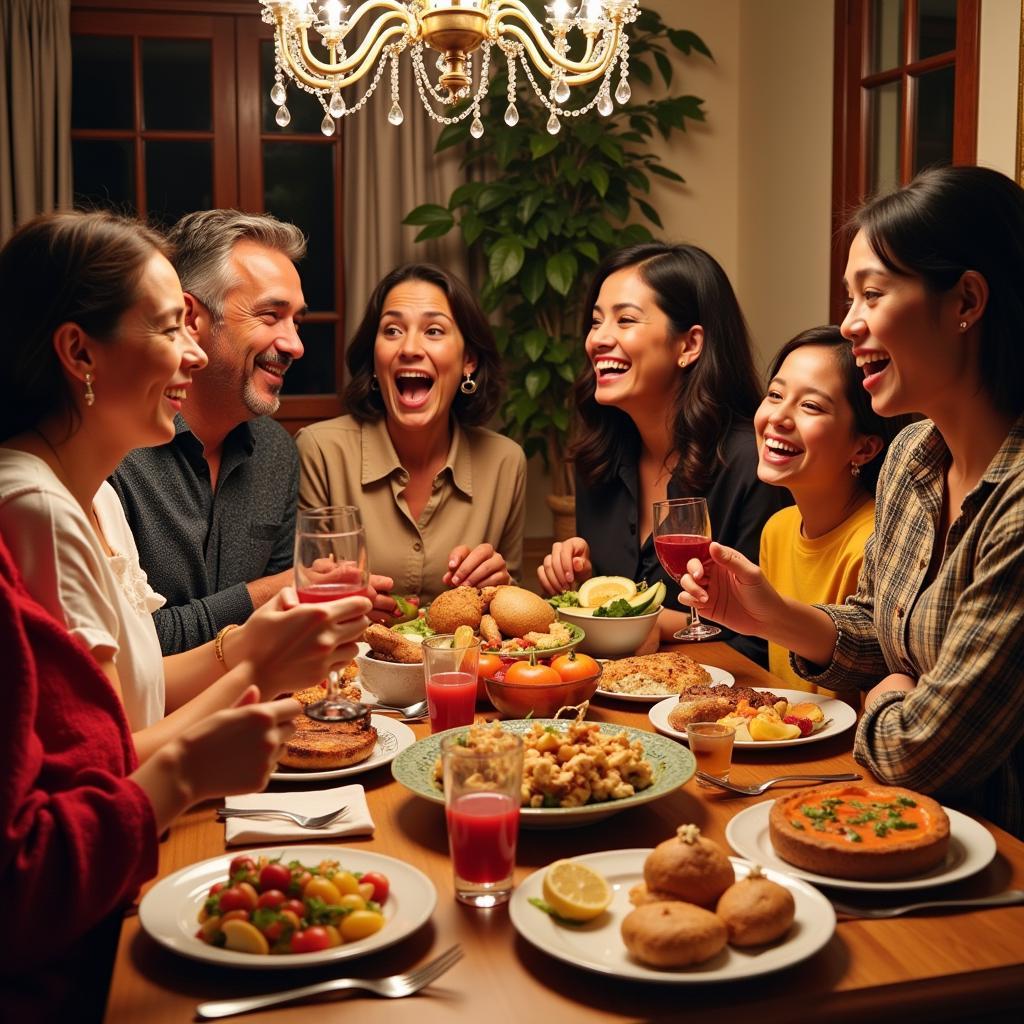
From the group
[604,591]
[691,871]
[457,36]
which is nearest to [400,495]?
[604,591]

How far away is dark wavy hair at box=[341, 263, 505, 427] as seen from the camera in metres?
3.21

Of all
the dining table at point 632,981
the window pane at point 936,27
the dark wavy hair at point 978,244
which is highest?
the window pane at point 936,27

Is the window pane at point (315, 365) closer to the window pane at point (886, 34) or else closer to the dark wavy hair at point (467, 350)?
the dark wavy hair at point (467, 350)

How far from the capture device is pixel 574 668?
181cm

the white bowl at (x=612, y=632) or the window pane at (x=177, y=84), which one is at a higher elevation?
the window pane at (x=177, y=84)

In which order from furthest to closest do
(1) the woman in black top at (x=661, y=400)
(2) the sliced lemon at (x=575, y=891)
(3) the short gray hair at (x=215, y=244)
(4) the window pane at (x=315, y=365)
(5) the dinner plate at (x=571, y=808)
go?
1. (4) the window pane at (x=315, y=365)
2. (1) the woman in black top at (x=661, y=400)
3. (3) the short gray hair at (x=215, y=244)
4. (5) the dinner plate at (x=571, y=808)
5. (2) the sliced lemon at (x=575, y=891)

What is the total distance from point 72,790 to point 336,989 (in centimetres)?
33

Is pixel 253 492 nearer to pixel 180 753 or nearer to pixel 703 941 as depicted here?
pixel 180 753

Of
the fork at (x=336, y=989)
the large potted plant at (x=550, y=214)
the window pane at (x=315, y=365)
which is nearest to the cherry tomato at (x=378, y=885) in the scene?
the fork at (x=336, y=989)

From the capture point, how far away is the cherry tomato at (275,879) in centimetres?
118

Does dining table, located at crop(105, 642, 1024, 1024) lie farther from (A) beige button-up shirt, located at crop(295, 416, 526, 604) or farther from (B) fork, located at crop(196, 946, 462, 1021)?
(A) beige button-up shirt, located at crop(295, 416, 526, 604)

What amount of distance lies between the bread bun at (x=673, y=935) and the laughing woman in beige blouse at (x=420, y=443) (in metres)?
A: 1.93

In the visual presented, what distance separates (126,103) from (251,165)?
0.55 metres

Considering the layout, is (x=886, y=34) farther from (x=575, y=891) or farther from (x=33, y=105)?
(x=575, y=891)
